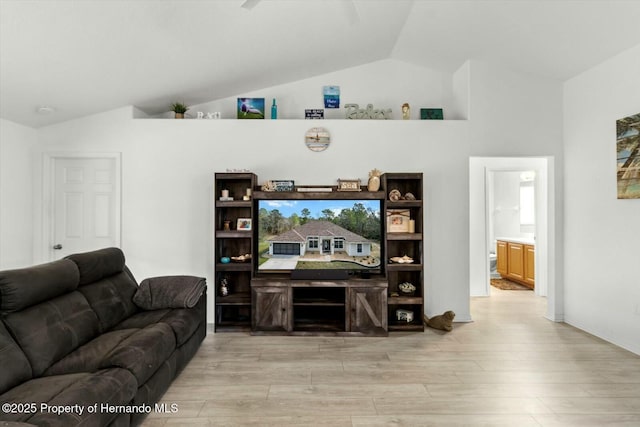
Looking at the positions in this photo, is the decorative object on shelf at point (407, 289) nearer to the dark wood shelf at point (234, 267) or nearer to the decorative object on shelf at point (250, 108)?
the dark wood shelf at point (234, 267)

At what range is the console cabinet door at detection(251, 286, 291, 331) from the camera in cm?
369

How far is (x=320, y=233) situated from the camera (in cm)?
395

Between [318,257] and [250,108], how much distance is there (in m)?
1.96

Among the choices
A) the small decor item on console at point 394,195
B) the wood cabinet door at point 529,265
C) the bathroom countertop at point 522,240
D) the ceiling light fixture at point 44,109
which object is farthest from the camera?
the bathroom countertop at point 522,240

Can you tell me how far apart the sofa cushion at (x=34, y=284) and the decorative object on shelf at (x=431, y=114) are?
3.83 m

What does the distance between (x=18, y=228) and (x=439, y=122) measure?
4.92 meters

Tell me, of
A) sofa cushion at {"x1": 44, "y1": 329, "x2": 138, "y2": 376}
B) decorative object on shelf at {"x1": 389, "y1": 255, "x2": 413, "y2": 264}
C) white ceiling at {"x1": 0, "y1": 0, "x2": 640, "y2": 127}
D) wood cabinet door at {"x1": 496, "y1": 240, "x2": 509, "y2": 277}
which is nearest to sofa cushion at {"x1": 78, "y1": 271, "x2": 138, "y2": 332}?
sofa cushion at {"x1": 44, "y1": 329, "x2": 138, "y2": 376}

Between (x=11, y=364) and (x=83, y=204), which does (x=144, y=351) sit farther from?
(x=83, y=204)

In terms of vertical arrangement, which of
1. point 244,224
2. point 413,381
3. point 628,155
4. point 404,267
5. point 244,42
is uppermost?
point 244,42

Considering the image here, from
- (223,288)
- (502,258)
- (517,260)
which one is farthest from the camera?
(502,258)

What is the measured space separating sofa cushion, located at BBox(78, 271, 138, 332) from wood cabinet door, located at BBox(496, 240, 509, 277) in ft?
19.7

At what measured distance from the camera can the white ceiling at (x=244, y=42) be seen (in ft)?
8.68

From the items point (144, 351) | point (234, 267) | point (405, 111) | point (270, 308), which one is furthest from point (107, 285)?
point (405, 111)

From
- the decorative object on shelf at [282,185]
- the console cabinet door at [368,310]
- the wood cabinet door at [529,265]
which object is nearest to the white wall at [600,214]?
the wood cabinet door at [529,265]
